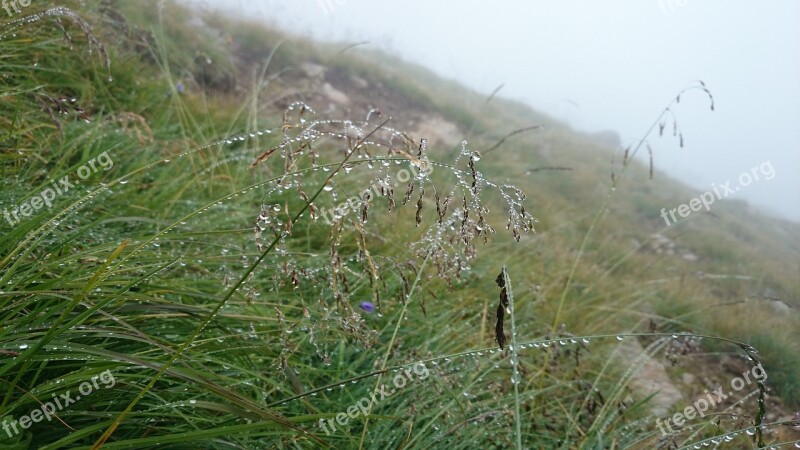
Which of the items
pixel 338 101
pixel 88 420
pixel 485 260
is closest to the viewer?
A: pixel 88 420

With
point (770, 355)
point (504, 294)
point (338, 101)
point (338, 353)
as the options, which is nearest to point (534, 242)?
point (770, 355)

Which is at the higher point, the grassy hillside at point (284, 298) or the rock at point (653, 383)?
the grassy hillside at point (284, 298)

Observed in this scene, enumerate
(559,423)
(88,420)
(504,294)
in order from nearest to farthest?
1. (504,294)
2. (88,420)
3. (559,423)

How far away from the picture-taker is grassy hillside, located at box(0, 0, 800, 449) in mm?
1013

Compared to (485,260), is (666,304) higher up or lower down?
lower down

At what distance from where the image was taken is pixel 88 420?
104 centimetres

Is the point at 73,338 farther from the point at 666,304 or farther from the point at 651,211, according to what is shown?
the point at 651,211

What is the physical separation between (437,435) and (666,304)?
4004mm

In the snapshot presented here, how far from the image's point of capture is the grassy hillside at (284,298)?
1.01 m

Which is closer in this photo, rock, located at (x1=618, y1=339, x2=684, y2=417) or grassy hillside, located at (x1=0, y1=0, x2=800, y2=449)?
grassy hillside, located at (x1=0, y1=0, x2=800, y2=449)

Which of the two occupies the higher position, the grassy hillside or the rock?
the grassy hillside

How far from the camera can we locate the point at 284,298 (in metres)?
1.99

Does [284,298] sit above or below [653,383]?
above

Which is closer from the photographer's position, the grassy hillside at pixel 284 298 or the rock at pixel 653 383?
the grassy hillside at pixel 284 298
